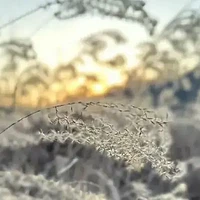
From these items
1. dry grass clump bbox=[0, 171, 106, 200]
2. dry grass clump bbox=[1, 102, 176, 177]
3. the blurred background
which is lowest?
dry grass clump bbox=[0, 171, 106, 200]

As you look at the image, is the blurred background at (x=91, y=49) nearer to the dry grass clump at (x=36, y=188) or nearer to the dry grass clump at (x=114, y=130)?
the dry grass clump at (x=114, y=130)

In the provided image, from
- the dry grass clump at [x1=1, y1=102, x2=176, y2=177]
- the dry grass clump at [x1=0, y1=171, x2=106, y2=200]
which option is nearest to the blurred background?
the dry grass clump at [x1=1, y1=102, x2=176, y2=177]

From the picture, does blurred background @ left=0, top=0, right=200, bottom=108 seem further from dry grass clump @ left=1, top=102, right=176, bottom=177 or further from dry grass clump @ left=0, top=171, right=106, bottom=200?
dry grass clump @ left=0, top=171, right=106, bottom=200

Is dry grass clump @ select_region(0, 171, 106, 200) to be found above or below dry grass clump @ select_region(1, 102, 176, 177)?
below

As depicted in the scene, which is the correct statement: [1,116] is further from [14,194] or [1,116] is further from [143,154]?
[143,154]

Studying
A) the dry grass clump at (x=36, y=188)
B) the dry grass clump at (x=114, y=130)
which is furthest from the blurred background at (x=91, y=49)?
the dry grass clump at (x=36, y=188)

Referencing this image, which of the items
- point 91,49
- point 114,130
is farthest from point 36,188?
point 91,49
